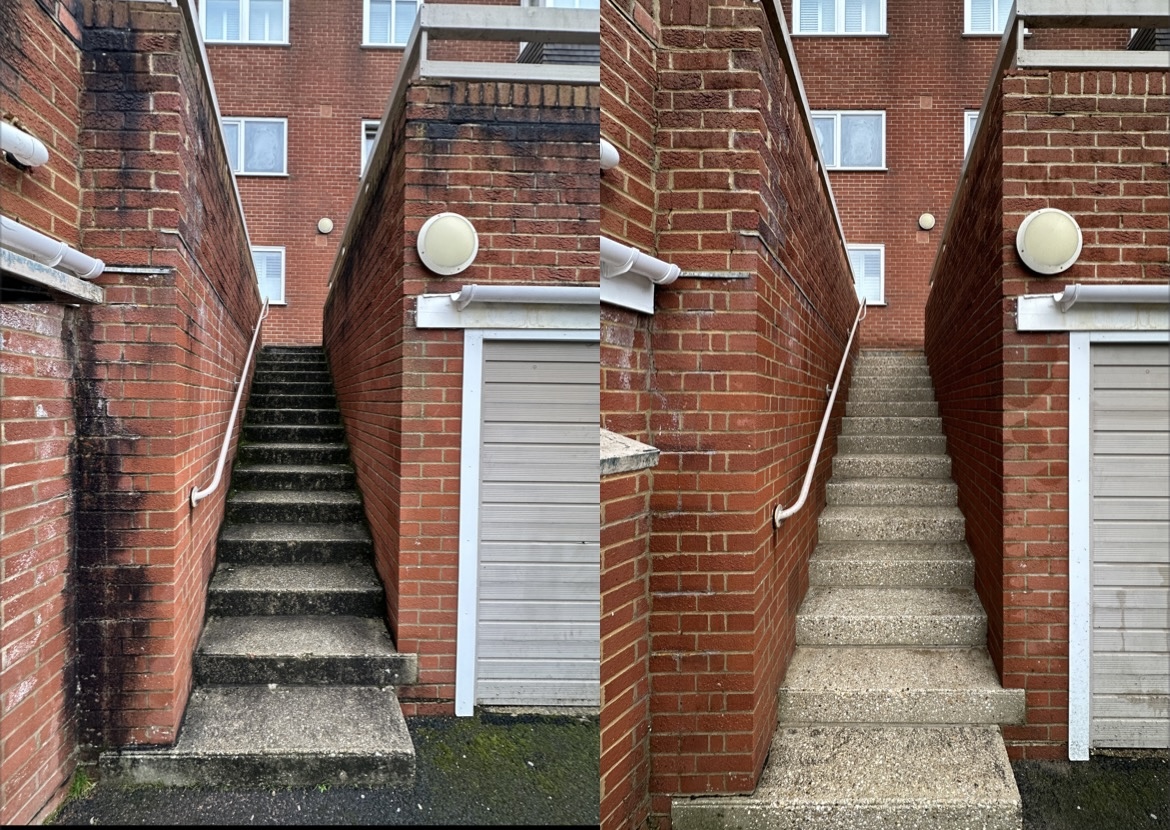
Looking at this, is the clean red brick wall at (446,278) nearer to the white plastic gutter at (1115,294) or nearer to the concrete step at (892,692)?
the concrete step at (892,692)

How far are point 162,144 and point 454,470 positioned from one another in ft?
5.14

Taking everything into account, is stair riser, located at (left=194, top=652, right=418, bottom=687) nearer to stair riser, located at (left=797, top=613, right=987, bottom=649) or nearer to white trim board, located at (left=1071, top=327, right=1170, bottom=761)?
stair riser, located at (left=797, top=613, right=987, bottom=649)

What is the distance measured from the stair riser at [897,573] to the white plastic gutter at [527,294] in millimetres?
2171

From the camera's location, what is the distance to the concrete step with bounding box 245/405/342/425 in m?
5.86

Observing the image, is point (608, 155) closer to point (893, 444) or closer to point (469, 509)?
point (469, 509)

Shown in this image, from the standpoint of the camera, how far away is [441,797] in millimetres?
2754

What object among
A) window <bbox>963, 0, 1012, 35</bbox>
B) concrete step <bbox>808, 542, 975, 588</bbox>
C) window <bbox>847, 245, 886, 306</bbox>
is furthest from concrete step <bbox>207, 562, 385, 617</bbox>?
window <bbox>963, 0, 1012, 35</bbox>

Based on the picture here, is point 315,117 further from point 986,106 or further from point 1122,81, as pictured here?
point 1122,81

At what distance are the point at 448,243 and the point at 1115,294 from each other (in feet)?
9.08

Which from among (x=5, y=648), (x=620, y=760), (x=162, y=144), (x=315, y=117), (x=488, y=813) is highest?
(x=315, y=117)

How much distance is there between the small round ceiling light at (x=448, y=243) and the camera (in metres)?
2.93

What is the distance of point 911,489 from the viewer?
478cm

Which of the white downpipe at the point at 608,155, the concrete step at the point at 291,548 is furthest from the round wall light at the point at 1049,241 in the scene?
the concrete step at the point at 291,548

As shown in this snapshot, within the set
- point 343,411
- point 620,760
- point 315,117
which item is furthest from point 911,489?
point 315,117
